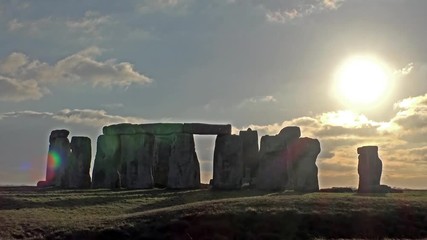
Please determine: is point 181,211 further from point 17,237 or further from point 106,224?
point 17,237

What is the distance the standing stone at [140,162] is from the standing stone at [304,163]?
10.9 meters

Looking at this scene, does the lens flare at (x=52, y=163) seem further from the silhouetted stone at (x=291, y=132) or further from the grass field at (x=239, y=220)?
the silhouetted stone at (x=291, y=132)

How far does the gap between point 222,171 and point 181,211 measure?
16.1 meters

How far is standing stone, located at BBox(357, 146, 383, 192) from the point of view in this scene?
175 feet

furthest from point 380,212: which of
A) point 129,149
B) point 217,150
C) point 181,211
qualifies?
point 129,149

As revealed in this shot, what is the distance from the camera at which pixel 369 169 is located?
5338cm

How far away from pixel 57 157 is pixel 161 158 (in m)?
9.15

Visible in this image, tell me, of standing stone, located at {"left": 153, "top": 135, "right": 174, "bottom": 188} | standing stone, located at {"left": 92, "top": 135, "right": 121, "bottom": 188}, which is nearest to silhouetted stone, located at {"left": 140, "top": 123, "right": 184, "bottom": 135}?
standing stone, located at {"left": 153, "top": 135, "right": 174, "bottom": 188}

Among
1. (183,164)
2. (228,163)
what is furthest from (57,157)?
(228,163)

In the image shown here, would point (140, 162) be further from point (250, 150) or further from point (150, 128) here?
point (250, 150)

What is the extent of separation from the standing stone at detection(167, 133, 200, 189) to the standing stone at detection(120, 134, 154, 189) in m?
1.90

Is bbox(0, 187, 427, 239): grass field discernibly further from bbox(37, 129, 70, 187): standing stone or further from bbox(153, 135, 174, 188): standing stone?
bbox(37, 129, 70, 187): standing stone

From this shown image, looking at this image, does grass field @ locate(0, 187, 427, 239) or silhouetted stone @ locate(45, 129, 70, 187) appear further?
silhouetted stone @ locate(45, 129, 70, 187)

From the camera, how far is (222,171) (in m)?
54.1
